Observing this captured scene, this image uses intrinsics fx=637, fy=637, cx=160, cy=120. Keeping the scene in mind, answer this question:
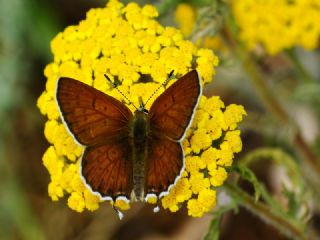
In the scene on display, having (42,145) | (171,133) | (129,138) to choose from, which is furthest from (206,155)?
(42,145)

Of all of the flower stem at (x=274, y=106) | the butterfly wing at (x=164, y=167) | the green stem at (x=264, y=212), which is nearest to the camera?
the butterfly wing at (x=164, y=167)

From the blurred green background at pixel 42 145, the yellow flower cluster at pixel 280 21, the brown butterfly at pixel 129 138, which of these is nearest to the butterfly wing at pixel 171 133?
the brown butterfly at pixel 129 138

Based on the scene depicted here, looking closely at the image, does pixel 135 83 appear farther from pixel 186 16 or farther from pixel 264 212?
pixel 186 16

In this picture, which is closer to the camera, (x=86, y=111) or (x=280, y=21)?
(x=86, y=111)

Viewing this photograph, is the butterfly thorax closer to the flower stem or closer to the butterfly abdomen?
the butterfly abdomen

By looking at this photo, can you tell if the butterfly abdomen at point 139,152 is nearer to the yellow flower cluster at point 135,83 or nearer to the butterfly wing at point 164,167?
the butterfly wing at point 164,167

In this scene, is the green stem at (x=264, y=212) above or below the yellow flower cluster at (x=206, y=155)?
below

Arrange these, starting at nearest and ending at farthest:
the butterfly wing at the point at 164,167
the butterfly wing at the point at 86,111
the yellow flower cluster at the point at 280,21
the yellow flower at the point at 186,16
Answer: the butterfly wing at the point at 164,167 < the butterfly wing at the point at 86,111 < the yellow flower cluster at the point at 280,21 < the yellow flower at the point at 186,16
